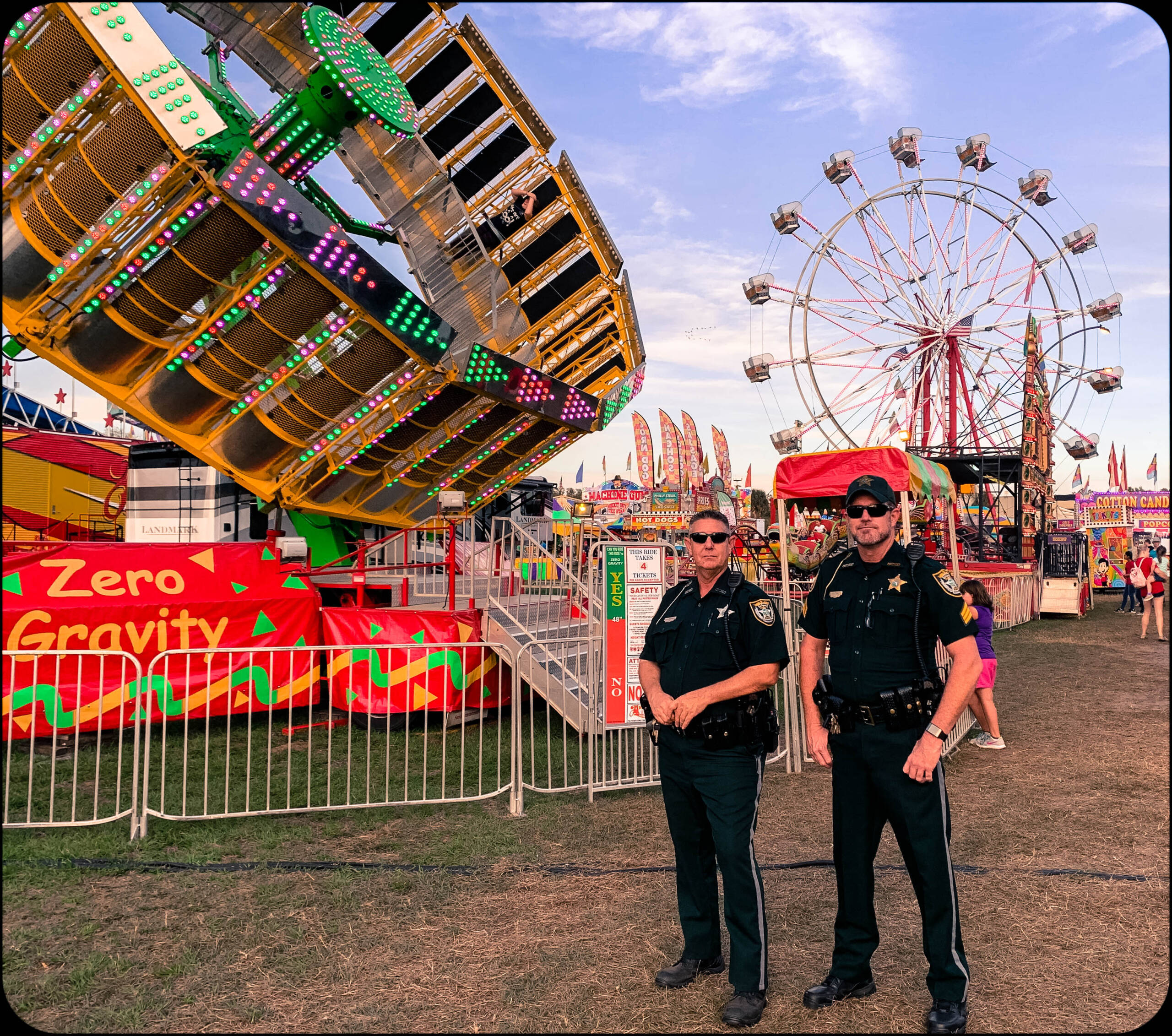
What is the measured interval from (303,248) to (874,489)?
724 centimetres

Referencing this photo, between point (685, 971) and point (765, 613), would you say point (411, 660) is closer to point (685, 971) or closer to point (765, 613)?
point (685, 971)

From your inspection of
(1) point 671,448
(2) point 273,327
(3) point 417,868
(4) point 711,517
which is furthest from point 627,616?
(1) point 671,448

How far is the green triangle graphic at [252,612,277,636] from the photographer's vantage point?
28.3 feet

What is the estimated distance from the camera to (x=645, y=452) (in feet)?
154

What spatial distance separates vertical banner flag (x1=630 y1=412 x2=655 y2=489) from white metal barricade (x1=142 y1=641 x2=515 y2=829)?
38.4 m

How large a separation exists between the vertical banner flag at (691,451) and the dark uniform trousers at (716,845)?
40.6m

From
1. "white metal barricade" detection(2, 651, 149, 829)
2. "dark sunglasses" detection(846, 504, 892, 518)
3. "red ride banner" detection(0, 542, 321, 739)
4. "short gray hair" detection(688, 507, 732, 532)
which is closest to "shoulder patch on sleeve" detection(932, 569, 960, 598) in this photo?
"dark sunglasses" detection(846, 504, 892, 518)

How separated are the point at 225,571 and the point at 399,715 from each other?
8.02 ft

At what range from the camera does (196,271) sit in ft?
28.1

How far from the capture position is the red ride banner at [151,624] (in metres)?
7.56

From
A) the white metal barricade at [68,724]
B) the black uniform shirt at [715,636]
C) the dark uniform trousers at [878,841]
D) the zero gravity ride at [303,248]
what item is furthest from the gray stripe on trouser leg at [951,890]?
the zero gravity ride at [303,248]

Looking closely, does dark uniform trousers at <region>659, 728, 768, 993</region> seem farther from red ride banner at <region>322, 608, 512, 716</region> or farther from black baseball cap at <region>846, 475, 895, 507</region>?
red ride banner at <region>322, 608, 512, 716</region>

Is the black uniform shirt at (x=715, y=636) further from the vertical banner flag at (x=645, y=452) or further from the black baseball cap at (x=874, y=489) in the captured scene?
the vertical banner flag at (x=645, y=452)

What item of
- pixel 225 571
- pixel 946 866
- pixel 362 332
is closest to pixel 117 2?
pixel 362 332
